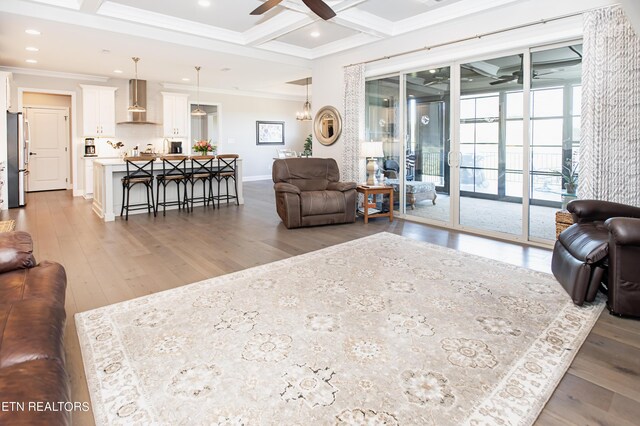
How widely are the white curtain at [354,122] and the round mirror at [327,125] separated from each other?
0.71ft

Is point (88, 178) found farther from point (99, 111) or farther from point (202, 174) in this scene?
point (202, 174)

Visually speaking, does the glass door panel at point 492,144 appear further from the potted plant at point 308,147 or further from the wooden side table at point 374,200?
the potted plant at point 308,147

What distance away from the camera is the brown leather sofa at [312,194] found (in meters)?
5.62

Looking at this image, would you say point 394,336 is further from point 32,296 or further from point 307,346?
point 32,296

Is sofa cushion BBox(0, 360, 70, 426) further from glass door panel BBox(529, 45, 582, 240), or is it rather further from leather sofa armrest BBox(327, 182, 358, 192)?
glass door panel BBox(529, 45, 582, 240)

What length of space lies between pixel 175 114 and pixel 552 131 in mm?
8548

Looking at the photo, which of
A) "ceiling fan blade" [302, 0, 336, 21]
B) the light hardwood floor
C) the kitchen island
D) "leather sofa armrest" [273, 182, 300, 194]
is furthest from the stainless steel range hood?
"ceiling fan blade" [302, 0, 336, 21]

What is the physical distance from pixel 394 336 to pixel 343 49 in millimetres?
5643

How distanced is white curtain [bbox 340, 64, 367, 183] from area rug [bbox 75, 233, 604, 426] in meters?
3.52

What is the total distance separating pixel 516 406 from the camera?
180 centimetres

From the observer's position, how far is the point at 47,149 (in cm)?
980

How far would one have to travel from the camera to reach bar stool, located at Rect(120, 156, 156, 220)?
21.0ft

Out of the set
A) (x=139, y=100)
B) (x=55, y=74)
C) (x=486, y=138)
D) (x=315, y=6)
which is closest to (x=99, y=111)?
(x=139, y=100)

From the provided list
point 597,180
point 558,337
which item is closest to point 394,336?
point 558,337
